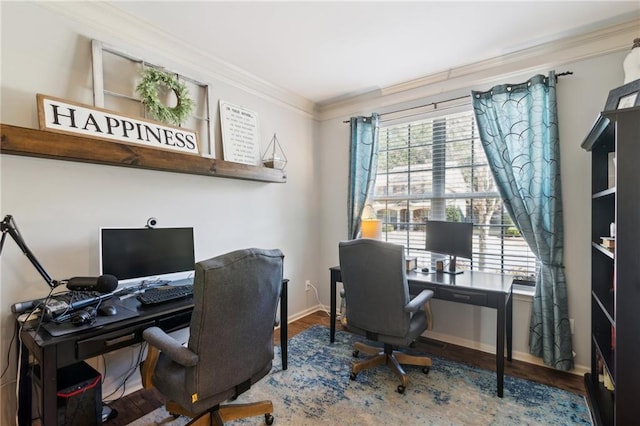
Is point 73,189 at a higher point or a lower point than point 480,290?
higher

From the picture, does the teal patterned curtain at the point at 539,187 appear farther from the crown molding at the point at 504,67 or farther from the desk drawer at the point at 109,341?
the desk drawer at the point at 109,341

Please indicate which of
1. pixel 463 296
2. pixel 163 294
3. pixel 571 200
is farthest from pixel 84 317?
pixel 571 200

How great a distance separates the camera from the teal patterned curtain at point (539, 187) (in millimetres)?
2303

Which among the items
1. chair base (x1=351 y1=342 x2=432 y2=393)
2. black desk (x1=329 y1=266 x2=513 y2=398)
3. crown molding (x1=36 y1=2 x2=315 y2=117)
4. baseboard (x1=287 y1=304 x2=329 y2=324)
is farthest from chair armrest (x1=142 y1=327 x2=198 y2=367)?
baseboard (x1=287 y1=304 x2=329 y2=324)

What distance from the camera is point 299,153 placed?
3.54 meters

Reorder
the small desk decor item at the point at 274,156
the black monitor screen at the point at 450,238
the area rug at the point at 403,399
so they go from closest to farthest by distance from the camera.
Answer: the area rug at the point at 403,399 < the black monitor screen at the point at 450,238 < the small desk decor item at the point at 274,156

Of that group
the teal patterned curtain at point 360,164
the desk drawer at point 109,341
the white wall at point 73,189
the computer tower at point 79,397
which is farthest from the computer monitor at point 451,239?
the computer tower at point 79,397

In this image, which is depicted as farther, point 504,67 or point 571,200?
point 504,67

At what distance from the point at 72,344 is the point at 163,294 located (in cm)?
50

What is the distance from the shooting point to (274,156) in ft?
10.2

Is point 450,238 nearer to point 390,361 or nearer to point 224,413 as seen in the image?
point 390,361

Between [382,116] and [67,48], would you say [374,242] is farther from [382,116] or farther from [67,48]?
[67,48]

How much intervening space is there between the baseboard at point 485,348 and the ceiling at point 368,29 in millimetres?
2507

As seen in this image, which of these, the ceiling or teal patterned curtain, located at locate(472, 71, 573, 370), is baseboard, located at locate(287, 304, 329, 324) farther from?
the ceiling
